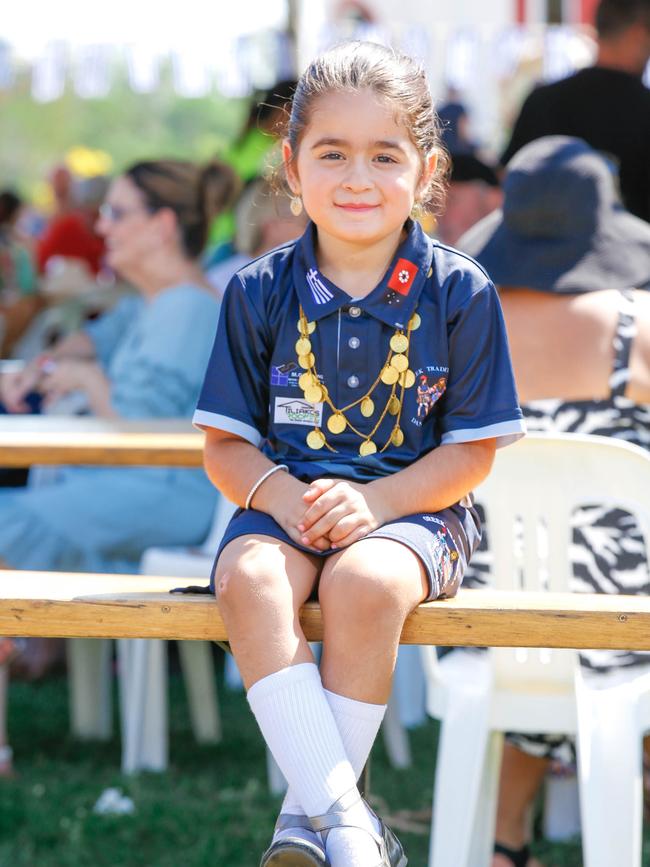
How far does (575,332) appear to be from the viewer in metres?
2.76

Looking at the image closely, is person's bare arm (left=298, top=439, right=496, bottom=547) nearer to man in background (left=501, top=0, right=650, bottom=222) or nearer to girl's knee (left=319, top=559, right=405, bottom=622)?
girl's knee (left=319, top=559, right=405, bottom=622)

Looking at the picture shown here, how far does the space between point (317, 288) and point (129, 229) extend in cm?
246

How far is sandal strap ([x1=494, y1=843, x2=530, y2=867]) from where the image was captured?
9.47ft

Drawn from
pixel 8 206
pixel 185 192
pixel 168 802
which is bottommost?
pixel 168 802

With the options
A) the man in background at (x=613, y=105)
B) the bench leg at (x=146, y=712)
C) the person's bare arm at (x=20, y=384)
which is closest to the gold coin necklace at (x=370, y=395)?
the bench leg at (x=146, y=712)

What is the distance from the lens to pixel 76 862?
3086 millimetres

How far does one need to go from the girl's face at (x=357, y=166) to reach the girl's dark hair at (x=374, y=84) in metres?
0.02

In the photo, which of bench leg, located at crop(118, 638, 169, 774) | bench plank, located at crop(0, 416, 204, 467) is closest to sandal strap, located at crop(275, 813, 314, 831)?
bench plank, located at crop(0, 416, 204, 467)

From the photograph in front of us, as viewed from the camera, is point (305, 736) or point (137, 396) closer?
point (305, 736)

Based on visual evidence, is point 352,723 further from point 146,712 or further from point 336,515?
point 146,712

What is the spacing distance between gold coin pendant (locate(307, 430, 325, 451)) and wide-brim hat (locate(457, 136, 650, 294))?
0.84 metres

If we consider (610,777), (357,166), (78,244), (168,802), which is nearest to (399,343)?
(357,166)

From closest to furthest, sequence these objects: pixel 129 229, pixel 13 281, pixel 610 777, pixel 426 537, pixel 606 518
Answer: pixel 426 537
pixel 610 777
pixel 606 518
pixel 129 229
pixel 13 281

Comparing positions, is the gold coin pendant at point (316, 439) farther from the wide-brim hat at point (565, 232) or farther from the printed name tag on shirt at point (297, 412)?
the wide-brim hat at point (565, 232)
